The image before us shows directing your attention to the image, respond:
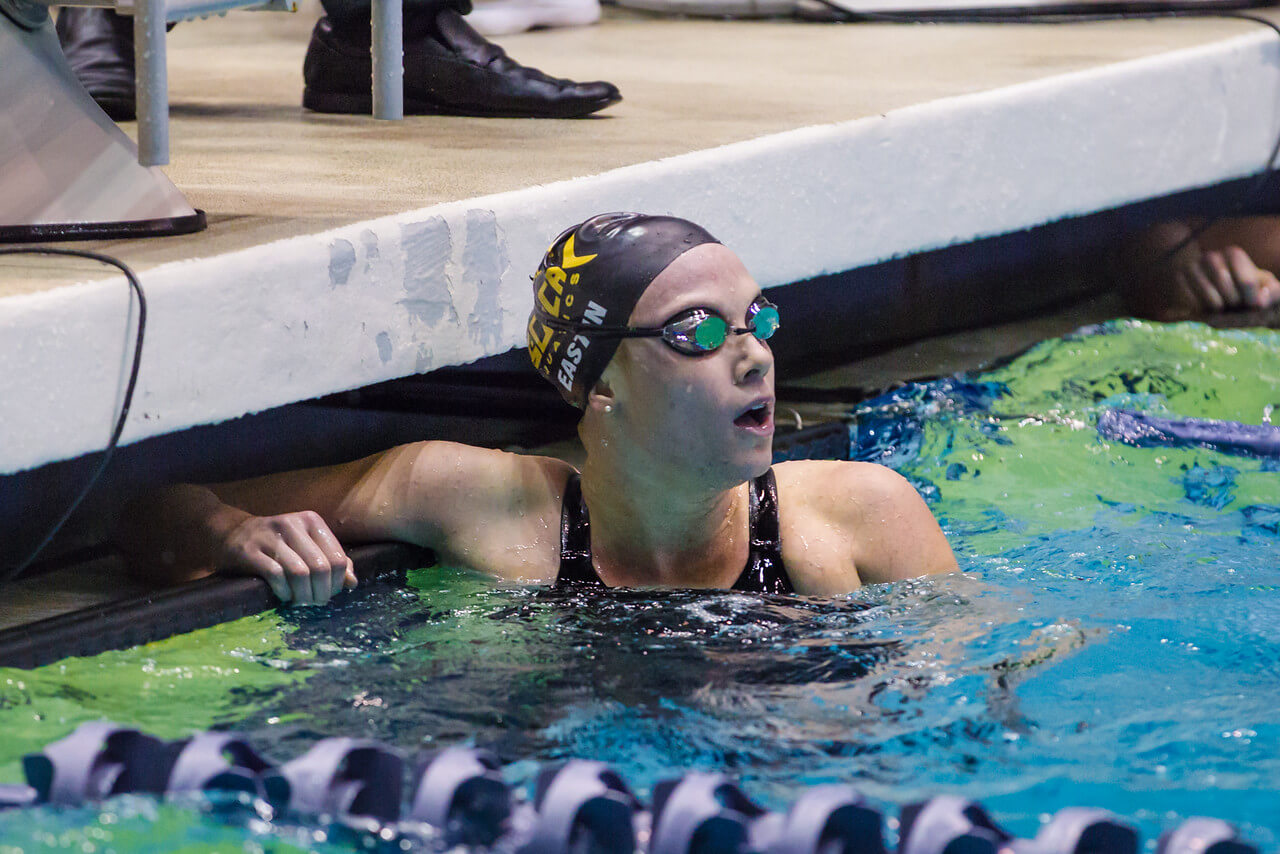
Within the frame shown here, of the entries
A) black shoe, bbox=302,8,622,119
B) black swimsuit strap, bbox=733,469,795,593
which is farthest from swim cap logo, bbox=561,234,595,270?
black shoe, bbox=302,8,622,119

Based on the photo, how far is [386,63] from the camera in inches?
129

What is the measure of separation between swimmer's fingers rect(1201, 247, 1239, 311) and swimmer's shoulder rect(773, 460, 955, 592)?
10.1ft

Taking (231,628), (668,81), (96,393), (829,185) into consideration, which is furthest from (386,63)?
(668,81)

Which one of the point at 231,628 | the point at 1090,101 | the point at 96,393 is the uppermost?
the point at 1090,101

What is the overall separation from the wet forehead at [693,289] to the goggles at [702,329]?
0.02 m

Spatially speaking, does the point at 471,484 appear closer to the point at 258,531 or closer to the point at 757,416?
the point at 258,531

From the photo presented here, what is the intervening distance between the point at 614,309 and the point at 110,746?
120 centimetres

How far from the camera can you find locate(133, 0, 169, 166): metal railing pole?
266 centimetres

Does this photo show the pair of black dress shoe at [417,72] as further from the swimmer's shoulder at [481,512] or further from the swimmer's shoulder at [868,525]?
the swimmer's shoulder at [868,525]

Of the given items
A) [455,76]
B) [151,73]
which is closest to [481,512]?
[151,73]

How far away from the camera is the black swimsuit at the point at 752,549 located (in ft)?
10.5

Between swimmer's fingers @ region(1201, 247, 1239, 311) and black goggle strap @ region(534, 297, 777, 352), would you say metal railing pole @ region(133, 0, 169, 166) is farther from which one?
swimmer's fingers @ region(1201, 247, 1239, 311)

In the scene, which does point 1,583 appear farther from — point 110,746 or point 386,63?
point 386,63

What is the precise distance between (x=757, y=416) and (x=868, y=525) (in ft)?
1.16
